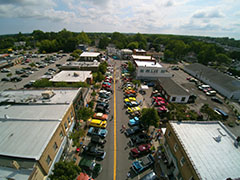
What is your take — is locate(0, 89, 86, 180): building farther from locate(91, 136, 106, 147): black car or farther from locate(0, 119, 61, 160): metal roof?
locate(91, 136, 106, 147): black car

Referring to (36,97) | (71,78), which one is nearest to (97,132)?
(36,97)

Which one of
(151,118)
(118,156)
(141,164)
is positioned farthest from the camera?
(151,118)


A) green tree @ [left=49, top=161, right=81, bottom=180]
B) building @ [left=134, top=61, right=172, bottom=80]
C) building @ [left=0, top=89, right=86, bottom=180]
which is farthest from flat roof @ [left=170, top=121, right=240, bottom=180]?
building @ [left=134, top=61, right=172, bottom=80]

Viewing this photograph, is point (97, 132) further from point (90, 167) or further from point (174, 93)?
point (174, 93)

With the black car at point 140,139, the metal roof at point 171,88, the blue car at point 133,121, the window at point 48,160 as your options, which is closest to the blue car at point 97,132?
the black car at point 140,139

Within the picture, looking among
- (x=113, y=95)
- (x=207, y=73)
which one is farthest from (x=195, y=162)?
(x=207, y=73)

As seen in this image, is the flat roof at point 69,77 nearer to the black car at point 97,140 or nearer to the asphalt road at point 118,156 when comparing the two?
the asphalt road at point 118,156

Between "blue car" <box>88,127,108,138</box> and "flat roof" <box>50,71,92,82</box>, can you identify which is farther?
"flat roof" <box>50,71,92,82</box>
